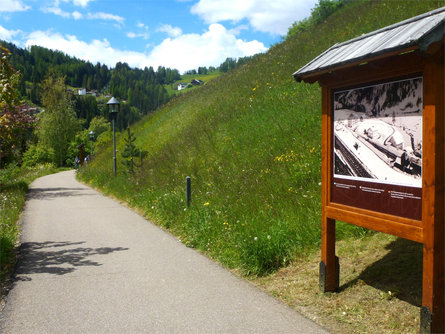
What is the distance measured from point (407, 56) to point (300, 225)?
318 cm

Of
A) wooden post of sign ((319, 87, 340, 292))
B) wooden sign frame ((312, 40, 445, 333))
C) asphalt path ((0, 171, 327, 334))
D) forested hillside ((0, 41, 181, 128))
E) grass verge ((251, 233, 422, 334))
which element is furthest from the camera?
forested hillside ((0, 41, 181, 128))

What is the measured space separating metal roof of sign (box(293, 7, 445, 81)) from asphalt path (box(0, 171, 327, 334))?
8.73ft

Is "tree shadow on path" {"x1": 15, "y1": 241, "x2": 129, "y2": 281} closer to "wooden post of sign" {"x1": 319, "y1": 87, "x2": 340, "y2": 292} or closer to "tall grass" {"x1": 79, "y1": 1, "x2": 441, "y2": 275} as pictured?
"tall grass" {"x1": 79, "y1": 1, "x2": 441, "y2": 275}

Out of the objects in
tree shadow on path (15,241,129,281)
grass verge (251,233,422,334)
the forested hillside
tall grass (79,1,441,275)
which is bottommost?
tree shadow on path (15,241,129,281)

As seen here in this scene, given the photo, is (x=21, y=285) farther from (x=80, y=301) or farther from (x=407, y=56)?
(x=407, y=56)

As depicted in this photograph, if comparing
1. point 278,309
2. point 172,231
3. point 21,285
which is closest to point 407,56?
point 278,309

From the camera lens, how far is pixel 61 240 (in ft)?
28.7

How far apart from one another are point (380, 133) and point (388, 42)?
0.86 metres

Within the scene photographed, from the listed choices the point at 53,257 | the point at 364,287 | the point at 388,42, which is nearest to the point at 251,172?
the point at 53,257

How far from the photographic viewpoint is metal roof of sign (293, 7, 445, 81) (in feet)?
10.2

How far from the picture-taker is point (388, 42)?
11.8ft

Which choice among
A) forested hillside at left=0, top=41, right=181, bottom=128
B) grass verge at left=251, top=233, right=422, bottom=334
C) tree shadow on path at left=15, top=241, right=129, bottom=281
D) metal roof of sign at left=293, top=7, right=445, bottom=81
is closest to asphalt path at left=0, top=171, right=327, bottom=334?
tree shadow on path at left=15, top=241, right=129, bottom=281

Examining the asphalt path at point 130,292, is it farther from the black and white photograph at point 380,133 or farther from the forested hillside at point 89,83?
the forested hillside at point 89,83

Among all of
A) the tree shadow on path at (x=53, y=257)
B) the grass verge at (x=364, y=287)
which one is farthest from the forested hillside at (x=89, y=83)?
the grass verge at (x=364, y=287)
